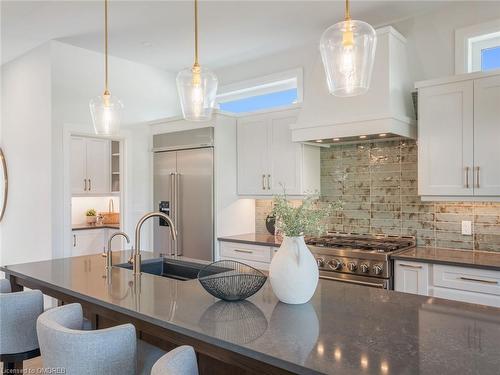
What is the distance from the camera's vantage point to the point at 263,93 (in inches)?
191

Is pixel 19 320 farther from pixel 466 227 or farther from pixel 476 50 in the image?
pixel 476 50

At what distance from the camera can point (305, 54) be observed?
439cm

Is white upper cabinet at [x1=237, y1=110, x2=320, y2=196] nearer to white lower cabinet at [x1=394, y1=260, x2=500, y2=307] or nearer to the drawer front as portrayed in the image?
white lower cabinet at [x1=394, y1=260, x2=500, y2=307]

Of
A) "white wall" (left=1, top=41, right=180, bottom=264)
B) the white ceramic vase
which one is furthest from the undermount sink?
"white wall" (left=1, top=41, right=180, bottom=264)

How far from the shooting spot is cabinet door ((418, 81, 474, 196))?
120 inches

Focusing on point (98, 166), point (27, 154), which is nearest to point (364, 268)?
point (27, 154)

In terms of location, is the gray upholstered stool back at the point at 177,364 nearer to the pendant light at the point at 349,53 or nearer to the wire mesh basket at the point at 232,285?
the wire mesh basket at the point at 232,285

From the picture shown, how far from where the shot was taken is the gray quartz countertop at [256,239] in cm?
393

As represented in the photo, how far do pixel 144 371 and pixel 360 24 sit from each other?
180cm

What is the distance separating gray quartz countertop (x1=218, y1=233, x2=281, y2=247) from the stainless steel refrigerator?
0.23 meters

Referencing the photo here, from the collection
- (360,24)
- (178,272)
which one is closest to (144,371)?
(178,272)

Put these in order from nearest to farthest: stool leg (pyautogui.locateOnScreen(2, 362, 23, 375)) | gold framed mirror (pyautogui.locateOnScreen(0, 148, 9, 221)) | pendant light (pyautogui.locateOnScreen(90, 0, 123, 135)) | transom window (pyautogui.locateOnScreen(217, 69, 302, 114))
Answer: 1. stool leg (pyautogui.locateOnScreen(2, 362, 23, 375))
2. pendant light (pyautogui.locateOnScreen(90, 0, 123, 135))
3. transom window (pyautogui.locateOnScreen(217, 69, 302, 114))
4. gold framed mirror (pyautogui.locateOnScreen(0, 148, 9, 221))

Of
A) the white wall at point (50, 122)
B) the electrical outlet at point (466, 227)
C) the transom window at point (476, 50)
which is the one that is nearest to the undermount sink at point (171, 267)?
the white wall at point (50, 122)

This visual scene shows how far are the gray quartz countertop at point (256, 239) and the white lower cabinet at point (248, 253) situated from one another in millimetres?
42
